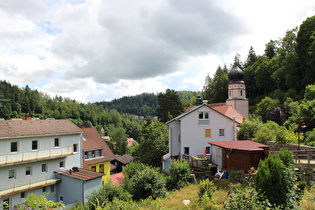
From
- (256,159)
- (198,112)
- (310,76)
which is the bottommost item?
(256,159)

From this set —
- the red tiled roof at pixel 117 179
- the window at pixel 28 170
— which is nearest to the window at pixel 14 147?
the window at pixel 28 170

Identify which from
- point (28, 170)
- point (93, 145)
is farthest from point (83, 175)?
point (93, 145)

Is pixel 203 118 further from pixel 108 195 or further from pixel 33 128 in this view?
pixel 33 128

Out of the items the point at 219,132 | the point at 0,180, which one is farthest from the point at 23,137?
the point at 219,132

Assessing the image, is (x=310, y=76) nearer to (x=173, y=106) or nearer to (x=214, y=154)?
(x=173, y=106)

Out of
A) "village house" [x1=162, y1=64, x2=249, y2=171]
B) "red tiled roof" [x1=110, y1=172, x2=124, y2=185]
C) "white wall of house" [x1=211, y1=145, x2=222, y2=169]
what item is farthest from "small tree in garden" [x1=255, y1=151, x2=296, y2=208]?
"red tiled roof" [x1=110, y1=172, x2=124, y2=185]

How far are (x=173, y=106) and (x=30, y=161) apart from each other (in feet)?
99.4

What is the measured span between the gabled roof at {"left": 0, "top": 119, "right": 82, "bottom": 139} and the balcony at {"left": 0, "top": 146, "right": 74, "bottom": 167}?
5.94 ft

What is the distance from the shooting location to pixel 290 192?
8820mm

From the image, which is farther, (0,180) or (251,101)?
(251,101)

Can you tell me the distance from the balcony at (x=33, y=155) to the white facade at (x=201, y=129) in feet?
44.1

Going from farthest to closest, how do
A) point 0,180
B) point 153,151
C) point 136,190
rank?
point 153,151, point 0,180, point 136,190

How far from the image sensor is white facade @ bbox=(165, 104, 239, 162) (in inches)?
966

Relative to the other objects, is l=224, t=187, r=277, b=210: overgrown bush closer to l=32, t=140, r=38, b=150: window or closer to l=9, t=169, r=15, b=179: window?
l=9, t=169, r=15, b=179: window
